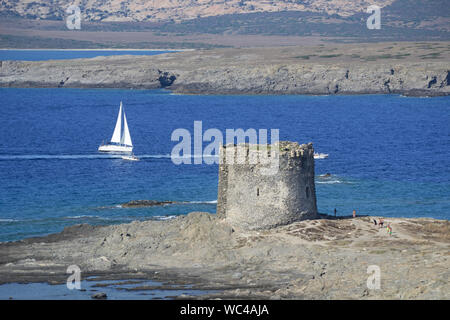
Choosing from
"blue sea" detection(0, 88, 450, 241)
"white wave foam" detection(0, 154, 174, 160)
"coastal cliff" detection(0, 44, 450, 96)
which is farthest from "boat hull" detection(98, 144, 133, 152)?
"coastal cliff" detection(0, 44, 450, 96)

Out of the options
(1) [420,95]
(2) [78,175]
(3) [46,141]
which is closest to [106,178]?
(2) [78,175]

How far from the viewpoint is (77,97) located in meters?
153

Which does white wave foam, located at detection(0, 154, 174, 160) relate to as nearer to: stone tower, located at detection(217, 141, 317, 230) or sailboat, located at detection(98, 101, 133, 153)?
sailboat, located at detection(98, 101, 133, 153)

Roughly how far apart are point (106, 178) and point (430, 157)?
3031 centimetres

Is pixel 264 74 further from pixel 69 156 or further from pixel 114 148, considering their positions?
pixel 69 156

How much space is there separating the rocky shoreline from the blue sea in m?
9.68

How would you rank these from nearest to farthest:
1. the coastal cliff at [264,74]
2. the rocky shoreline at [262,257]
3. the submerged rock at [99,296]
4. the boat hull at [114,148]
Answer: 1. the rocky shoreline at [262,257]
2. the submerged rock at [99,296]
3. the boat hull at [114,148]
4. the coastal cliff at [264,74]

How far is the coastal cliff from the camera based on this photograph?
522 ft

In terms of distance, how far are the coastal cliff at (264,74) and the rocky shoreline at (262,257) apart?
117 m

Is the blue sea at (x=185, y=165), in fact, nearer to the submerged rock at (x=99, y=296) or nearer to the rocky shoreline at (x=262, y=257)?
the rocky shoreline at (x=262, y=257)

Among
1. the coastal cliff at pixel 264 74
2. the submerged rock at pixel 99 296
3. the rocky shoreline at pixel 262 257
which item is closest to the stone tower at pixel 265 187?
the rocky shoreline at pixel 262 257

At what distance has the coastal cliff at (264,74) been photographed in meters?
159

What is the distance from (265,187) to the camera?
4100 centimetres

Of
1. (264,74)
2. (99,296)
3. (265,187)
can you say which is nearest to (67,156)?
(265,187)
